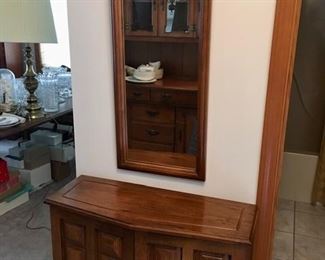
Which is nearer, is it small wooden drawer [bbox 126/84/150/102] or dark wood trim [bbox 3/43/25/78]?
small wooden drawer [bbox 126/84/150/102]

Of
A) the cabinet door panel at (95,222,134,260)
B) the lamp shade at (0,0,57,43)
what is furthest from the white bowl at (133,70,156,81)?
the lamp shade at (0,0,57,43)

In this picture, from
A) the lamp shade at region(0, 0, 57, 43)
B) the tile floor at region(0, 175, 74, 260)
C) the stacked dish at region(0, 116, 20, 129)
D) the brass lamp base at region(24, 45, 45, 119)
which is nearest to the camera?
the lamp shade at region(0, 0, 57, 43)

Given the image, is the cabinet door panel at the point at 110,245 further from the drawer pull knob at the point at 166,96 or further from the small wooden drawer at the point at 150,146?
the drawer pull knob at the point at 166,96

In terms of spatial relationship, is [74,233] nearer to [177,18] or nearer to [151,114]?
[151,114]

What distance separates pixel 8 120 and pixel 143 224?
4.75 ft

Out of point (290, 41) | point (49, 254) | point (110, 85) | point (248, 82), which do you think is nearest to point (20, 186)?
point (49, 254)

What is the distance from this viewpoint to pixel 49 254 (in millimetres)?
2105

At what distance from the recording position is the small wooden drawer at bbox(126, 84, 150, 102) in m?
1.47

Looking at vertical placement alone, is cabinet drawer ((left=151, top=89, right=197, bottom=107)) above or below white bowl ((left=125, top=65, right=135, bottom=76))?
below

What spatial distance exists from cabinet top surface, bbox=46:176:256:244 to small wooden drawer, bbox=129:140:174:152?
6.5 inches

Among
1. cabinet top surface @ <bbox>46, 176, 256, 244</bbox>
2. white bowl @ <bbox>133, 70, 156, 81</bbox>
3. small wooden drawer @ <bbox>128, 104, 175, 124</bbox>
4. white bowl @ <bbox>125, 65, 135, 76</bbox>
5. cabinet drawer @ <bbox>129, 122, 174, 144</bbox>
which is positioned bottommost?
cabinet top surface @ <bbox>46, 176, 256, 244</bbox>

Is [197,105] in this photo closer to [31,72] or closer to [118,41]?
[118,41]

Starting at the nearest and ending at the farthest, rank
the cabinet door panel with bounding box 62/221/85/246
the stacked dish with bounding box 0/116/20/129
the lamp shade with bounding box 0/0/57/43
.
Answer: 1. the cabinet door panel with bounding box 62/221/85/246
2. the lamp shade with bounding box 0/0/57/43
3. the stacked dish with bounding box 0/116/20/129

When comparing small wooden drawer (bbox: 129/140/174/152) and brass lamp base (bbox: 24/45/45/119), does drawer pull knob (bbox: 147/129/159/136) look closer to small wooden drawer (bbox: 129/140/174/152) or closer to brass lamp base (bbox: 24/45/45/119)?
small wooden drawer (bbox: 129/140/174/152)
